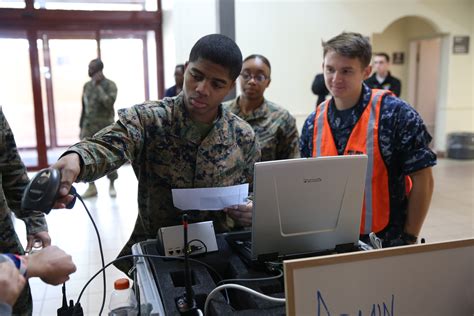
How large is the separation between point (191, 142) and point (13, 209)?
0.65 metres

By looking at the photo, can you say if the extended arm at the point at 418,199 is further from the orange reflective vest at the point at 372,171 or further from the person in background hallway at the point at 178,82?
the person in background hallway at the point at 178,82

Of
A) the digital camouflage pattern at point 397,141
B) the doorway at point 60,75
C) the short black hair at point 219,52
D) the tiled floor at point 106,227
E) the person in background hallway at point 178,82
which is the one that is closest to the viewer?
the short black hair at point 219,52

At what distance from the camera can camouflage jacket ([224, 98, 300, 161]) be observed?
2.33m

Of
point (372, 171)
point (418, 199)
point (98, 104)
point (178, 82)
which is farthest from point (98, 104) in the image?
point (418, 199)

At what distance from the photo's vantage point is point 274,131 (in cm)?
234

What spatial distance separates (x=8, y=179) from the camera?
4.48 feet

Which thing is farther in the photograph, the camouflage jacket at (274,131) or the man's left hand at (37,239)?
the camouflage jacket at (274,131)

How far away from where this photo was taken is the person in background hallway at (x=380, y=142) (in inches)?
60.9

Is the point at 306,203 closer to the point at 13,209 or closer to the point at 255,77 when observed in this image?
the point at 13,209

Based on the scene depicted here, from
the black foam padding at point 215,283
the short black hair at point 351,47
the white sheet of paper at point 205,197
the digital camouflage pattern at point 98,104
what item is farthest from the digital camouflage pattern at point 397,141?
the digital camouflage pattern at point 98,104

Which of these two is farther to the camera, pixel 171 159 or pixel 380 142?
pixel 380 142

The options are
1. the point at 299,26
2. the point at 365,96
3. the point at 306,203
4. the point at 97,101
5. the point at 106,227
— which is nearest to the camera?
the point at 306,203

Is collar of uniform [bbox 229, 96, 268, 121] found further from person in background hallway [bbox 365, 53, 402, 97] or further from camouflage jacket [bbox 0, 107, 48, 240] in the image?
person in background hallway [bbox 365, 53, 402, 97]

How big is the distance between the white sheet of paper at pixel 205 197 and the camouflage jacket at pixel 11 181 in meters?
0.47
